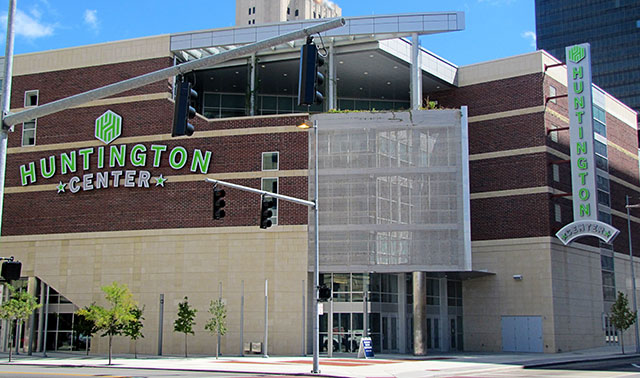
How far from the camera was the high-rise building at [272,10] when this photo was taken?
138 metres

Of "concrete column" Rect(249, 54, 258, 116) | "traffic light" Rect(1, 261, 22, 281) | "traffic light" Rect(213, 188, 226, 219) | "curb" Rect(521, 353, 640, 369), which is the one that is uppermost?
"concrete column" Rect(249, 54, 258, 116)

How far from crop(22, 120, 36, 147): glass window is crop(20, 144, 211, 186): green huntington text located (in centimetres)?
164

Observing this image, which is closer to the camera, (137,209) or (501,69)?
(137,209)

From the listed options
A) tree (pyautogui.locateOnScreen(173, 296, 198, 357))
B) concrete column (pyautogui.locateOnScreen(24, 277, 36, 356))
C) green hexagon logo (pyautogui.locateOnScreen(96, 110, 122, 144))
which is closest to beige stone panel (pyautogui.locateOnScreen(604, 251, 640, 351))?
tree (pyautogui.locateOnScreen(173, 296, 198, 357))

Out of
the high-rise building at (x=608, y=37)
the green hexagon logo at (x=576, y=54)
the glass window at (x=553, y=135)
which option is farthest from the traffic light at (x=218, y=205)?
the high-rise building at (x=608, y=37)

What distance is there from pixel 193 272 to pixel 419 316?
14.0 metres

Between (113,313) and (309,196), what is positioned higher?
(309,196)

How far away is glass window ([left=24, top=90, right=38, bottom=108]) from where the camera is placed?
51469 millimetres

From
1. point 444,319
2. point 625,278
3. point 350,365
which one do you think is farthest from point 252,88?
point 625,278

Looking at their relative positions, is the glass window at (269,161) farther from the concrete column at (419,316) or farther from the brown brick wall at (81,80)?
the concrete column at (419,316)

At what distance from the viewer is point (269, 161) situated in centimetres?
4566

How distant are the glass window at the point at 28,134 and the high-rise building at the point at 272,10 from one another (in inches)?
3402

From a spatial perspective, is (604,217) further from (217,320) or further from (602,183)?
(217,320)

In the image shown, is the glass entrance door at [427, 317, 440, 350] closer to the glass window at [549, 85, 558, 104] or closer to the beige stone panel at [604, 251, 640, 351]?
the beige stone panel at [604, 251, 640, 351]
